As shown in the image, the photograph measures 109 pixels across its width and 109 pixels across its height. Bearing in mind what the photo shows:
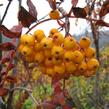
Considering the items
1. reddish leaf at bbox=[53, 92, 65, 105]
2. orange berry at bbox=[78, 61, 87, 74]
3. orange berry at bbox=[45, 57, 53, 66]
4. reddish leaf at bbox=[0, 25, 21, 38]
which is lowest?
reddish leaf at bbox=[53, 92, 65, 105]

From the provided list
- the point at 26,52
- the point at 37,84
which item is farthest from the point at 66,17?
the point at 37,84

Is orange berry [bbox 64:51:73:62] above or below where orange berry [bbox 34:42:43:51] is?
below

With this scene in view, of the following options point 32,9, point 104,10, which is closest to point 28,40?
point 32,9

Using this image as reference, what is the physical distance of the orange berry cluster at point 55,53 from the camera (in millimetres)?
1222

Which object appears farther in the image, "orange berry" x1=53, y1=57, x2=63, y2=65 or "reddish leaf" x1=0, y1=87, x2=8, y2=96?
"reddish leaf" x1=0, y1=87, x2=8, y2=96

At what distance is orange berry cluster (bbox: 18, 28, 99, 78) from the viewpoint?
122cm

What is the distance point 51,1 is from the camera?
1.29 meters

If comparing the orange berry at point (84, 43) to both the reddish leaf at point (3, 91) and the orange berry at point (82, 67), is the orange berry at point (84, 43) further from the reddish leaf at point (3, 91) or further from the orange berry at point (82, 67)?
the reddish leaf at point (3, 91)

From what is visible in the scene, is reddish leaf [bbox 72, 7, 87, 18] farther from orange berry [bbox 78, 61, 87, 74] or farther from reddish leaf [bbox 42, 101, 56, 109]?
reddish leaf [bbox 42, 101, 56, 109]

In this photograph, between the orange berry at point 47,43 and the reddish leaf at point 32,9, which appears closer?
the orange berry at point 47,43

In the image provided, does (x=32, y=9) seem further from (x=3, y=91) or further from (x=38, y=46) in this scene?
(x=3, y=91)

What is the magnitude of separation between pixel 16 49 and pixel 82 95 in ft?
15.3

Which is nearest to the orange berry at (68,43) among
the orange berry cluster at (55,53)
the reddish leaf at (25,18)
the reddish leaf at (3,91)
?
the orange berry cluster at (55,53)

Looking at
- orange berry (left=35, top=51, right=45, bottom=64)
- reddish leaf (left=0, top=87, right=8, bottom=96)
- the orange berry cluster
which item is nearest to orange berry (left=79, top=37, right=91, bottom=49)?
the orange berry cluster
